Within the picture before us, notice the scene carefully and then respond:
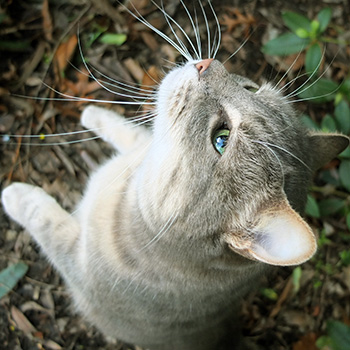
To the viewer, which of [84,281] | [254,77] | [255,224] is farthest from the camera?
[254,77]

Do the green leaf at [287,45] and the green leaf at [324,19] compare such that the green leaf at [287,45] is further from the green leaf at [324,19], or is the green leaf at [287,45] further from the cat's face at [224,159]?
the cat's face at [224,159]

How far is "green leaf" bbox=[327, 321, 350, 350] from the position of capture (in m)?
2.46

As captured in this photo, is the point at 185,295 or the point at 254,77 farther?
the point at 254,77

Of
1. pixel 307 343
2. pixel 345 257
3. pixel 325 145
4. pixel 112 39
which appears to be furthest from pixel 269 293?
pixel 112 39

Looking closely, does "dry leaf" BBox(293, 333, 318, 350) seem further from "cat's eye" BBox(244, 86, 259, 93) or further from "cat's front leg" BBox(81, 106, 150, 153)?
"cat's eye" BBox(244, 86, 259, 93)

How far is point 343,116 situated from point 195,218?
1.63m

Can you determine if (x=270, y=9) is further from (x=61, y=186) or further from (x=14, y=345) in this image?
(x=14, y=345)

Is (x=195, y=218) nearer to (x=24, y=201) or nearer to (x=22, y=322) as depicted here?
(x=24, y=201)

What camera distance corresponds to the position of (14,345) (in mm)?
2865

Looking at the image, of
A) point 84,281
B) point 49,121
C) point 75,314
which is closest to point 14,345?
point 75,314

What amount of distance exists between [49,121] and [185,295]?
1.80 m

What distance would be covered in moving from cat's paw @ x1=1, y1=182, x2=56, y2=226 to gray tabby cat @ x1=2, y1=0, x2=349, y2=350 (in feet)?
0.42

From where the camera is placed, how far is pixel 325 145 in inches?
84.0

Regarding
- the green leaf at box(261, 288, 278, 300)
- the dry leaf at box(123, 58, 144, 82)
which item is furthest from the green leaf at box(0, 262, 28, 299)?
the green leaf at box(261, 288, 278, 300)
